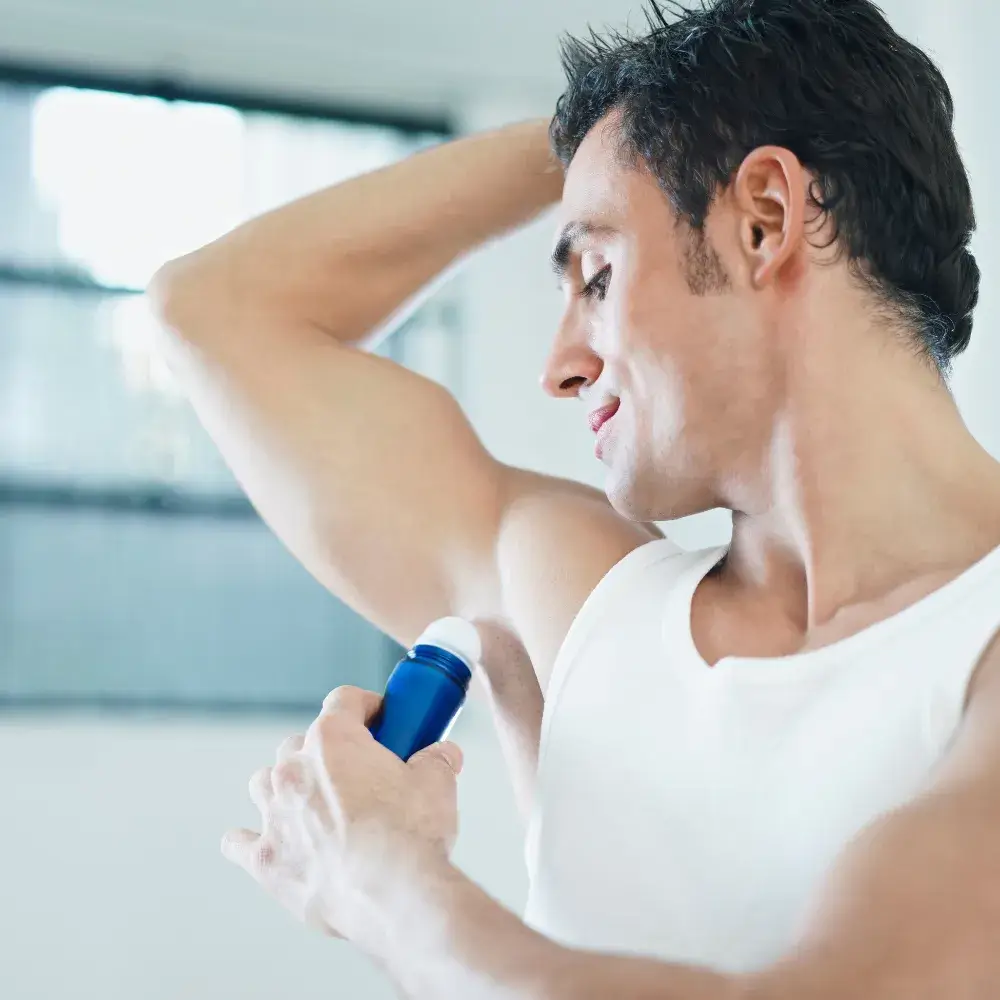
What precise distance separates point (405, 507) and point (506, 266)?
2855 millimetres

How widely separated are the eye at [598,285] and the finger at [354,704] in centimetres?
30

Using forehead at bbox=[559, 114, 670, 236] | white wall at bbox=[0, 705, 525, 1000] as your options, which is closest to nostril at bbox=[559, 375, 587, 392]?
forehead at bbox=[559, 114, 670, 236]

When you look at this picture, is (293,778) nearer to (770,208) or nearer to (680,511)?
(680,511)

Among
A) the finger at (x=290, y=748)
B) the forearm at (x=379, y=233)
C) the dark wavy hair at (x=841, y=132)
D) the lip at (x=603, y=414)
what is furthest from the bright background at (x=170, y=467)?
the finger at (x=290, y=748)

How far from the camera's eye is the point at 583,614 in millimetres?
846

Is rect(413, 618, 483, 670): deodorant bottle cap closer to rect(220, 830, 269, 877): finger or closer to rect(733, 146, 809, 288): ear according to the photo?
rect(220, 830, 269, 877): finger

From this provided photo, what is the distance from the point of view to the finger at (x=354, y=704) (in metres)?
0.75

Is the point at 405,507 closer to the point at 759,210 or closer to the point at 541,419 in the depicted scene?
the point at 759,210

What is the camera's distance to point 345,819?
67cm

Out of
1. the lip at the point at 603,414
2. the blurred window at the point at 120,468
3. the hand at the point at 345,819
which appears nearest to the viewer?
the hand at the point at 345,819

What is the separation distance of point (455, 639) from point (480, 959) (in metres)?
0.27

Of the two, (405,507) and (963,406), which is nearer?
(405,507)

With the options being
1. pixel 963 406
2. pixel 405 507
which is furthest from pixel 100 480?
pixel 405 507

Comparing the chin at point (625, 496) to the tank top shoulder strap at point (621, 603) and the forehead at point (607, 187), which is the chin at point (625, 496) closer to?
the tank top shoulder strap at point (621, 603)
